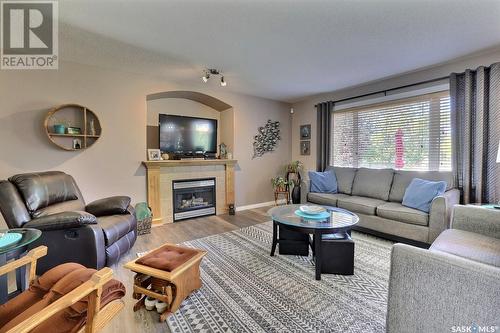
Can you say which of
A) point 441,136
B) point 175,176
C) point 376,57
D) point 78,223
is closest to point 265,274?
point 78,223

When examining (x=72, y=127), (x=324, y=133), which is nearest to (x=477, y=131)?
(x=324, y=133)

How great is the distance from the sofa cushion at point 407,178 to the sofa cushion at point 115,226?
11.7 feet

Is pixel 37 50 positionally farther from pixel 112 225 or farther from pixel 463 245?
pixel 463 245

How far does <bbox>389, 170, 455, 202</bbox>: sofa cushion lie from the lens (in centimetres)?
305

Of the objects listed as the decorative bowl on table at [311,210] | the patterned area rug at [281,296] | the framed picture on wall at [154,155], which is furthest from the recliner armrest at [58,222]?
the decorative bowl on table at [311,210]

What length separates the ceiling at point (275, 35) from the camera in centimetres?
192

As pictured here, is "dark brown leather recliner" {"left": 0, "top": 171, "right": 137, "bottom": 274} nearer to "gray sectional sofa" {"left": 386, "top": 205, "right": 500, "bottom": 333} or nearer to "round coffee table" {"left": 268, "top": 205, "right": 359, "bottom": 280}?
"round coffee table" {"left": 268, "top": 205, "right": 359, "bottom": 280}

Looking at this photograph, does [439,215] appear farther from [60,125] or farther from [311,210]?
[60,125]

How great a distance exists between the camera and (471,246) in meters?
1.63

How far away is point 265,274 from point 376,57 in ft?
9.66

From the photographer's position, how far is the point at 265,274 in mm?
2191

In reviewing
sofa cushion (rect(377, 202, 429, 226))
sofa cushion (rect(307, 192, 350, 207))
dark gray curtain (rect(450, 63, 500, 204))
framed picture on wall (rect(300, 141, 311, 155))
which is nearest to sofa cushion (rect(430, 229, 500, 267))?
sofa cushion (rect(377, 202, 429, 226))

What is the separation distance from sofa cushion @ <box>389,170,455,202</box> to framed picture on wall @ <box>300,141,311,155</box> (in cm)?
193

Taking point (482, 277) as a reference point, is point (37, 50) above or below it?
above
